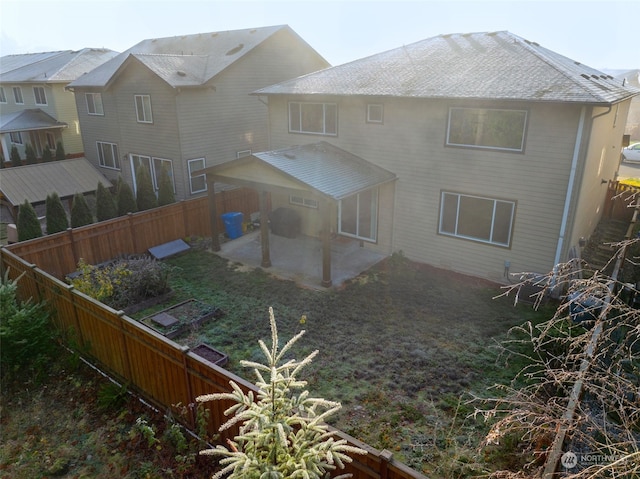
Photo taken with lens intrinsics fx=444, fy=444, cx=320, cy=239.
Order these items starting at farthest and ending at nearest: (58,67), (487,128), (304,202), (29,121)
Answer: (58,67) → (29,121) → (304,202) → (487,128)

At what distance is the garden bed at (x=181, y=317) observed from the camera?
33.9 ft

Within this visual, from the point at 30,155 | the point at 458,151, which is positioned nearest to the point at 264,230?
the point at 458,151

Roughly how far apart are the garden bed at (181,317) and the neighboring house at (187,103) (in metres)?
8.85

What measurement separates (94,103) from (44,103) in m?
10.0

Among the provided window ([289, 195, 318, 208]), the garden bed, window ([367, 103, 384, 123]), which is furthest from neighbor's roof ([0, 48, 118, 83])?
the garden bed

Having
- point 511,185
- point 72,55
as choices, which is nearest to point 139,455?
point 511,185

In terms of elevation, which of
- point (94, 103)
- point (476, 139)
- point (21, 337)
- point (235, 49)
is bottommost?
point (21, 337)

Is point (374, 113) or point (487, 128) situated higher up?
point (374, 113)

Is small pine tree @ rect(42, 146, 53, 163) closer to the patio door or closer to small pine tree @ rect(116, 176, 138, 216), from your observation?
small pine tree @ rect(116, 176, 138, 216)

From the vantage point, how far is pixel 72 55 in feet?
105

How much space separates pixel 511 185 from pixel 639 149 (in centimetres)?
2649

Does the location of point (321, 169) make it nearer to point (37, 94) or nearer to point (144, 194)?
point (144, 194)

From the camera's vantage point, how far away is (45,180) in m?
19.7

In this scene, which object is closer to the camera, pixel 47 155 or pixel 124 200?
pixel 124 200
